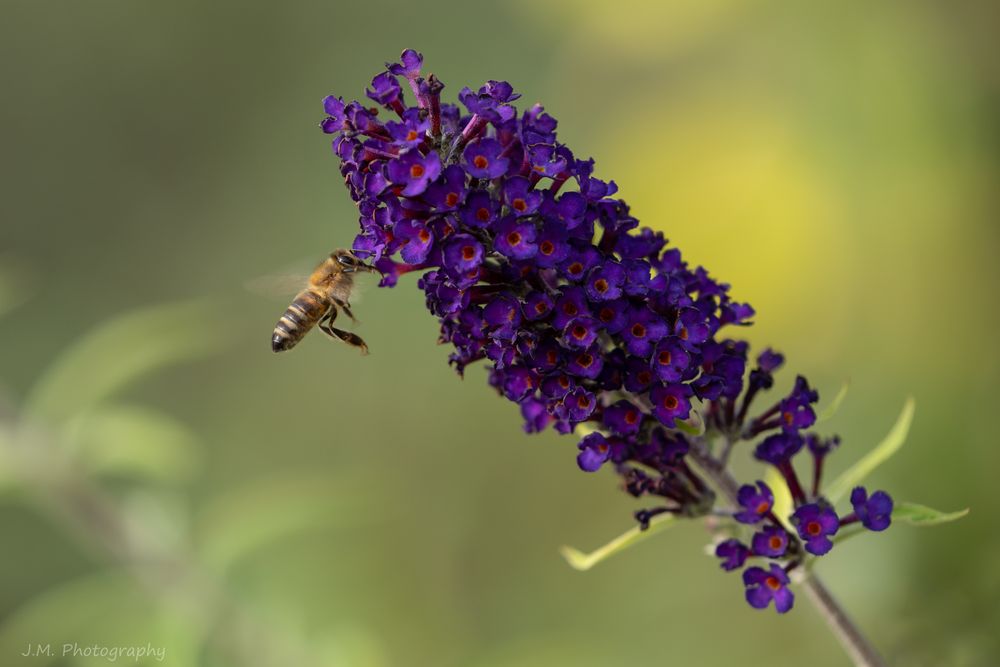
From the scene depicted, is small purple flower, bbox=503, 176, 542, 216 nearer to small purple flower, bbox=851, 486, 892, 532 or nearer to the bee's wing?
small purple flower, bbox=851, 486, 892, 532

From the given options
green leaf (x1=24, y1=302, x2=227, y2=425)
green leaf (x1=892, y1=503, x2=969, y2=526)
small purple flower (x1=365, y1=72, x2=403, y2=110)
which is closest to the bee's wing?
green leaf (x1=24, y1=302, x2=227, y2=425)

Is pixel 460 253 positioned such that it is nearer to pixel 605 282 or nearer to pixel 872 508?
pixel 605 282

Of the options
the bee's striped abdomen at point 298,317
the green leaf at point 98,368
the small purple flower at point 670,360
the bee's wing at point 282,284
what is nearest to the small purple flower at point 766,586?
the small purple flower at point 670,360

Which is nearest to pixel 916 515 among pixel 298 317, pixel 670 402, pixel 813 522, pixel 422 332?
pixel 813 522

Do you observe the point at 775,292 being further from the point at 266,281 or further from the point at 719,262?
the point at 266,281

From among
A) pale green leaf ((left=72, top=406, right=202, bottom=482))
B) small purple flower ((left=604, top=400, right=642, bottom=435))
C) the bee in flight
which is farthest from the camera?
pale green leaf ((left=72, top=406, right=202, bottom=482))

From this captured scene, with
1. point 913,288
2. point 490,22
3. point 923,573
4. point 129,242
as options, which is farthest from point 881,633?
point 129,242

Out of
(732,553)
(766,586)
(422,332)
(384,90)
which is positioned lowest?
(766,586)
